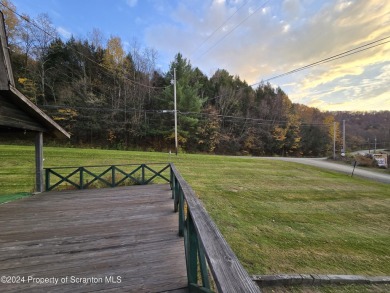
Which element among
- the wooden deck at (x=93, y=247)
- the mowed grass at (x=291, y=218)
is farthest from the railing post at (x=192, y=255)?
the mowed grass at (x=291, y=218)

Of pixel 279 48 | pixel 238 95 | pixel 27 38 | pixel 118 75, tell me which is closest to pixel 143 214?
pixel 279 48

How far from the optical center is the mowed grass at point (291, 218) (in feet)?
15.8

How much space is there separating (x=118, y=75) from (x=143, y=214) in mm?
30048

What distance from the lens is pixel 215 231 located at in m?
1.73

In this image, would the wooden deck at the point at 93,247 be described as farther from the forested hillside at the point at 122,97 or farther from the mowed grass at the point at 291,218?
the forested hillside at the point at 122,97

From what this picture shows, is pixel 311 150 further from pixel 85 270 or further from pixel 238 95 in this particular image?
pixel 85 270

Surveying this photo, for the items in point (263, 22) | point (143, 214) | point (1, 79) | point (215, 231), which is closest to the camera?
point (215, 231)

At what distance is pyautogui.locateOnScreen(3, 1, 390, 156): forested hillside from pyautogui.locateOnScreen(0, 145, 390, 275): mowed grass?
1275 centimetres

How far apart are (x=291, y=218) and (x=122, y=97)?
93.5 ft

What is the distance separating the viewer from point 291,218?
7301 millimetres

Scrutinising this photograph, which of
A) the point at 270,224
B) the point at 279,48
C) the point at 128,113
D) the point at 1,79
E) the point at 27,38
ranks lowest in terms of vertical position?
the point at 270,224

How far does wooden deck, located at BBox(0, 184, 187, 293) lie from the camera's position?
242 centimetres

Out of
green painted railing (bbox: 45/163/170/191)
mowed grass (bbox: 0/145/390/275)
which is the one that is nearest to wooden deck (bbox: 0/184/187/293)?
green painted railing (bbox: 45/163/170/191)

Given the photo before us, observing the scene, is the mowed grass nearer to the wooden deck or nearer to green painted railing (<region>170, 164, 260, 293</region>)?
the wooden deck
